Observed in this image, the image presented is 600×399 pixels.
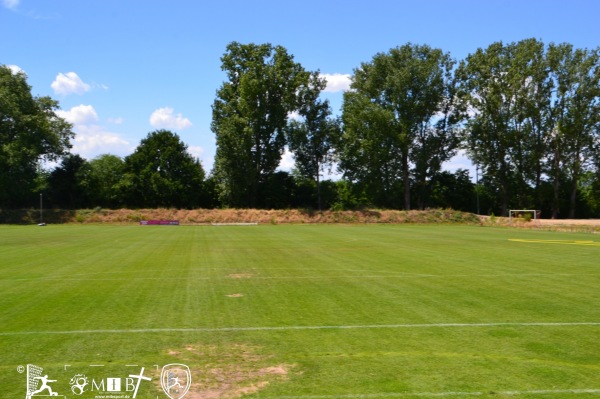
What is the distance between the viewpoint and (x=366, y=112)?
66562 mm

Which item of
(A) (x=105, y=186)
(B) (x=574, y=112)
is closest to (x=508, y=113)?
(B) (x=574, y=112)

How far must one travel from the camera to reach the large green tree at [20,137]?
63875 mm

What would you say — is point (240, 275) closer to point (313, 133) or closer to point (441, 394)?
point (441, 394)

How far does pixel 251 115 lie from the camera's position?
6669cm

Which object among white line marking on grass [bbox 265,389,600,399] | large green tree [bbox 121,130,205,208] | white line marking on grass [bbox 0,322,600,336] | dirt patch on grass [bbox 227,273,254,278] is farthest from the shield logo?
large green tree [bbox 121,130,205,208]

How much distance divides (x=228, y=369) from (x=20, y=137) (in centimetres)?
6879

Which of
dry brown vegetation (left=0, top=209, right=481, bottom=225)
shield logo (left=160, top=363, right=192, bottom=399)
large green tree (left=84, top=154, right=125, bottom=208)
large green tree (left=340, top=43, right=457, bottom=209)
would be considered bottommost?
shield logo (left=160, top=363, right=192, bottom=399)

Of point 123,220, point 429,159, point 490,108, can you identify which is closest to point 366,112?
point 429,159

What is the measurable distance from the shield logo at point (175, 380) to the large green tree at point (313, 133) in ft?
219

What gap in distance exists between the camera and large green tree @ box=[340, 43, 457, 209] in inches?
2653

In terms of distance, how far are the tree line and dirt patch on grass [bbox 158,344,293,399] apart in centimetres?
5972

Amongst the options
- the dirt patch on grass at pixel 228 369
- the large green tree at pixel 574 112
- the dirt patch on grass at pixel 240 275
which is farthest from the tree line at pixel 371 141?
the dirt patch on grass at pixel 228 369

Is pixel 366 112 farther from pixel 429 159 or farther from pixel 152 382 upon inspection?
pixel 152 382

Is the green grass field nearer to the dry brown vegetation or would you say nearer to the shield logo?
the shield logo
